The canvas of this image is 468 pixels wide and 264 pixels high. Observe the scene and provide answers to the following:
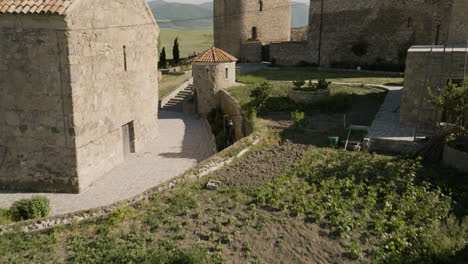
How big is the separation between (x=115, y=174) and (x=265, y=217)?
22.8 feet

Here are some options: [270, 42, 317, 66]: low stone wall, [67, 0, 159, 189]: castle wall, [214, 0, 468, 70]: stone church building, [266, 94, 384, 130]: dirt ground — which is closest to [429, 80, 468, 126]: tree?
[266, 94, 384, 130]: dirt ground

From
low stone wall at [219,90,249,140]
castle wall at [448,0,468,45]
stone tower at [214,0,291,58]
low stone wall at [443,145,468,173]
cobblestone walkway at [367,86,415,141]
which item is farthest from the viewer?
stone tower at [214,0,291,58]

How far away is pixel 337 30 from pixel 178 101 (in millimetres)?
15038

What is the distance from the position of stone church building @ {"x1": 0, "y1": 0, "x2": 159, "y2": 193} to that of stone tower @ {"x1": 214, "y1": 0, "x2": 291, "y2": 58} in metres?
23.7

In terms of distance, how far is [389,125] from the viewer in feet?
48.6

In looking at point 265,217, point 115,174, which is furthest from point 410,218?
point 115,174

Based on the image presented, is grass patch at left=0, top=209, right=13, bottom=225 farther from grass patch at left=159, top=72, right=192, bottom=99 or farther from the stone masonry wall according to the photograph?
grass patch at left=159, top=72, right=192, bottom=99

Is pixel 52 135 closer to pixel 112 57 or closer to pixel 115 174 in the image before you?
pixel 115 174

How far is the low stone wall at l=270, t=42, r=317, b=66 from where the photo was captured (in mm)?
33594

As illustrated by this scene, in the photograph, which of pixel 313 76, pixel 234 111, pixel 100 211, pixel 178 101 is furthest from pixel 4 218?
pixel 313 76

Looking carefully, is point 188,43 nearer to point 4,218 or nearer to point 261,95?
point 261,95

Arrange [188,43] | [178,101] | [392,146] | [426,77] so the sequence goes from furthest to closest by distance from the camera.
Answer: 1. [188,43]
2. [178,101]
3. [426,77]
4. [392,146]

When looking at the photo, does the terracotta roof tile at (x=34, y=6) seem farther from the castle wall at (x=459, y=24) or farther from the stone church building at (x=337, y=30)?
the stone church building at (x=337, y=30)

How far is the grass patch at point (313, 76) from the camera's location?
25.9 metres
